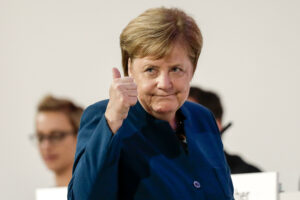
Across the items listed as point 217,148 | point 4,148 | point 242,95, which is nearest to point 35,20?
point 4,148

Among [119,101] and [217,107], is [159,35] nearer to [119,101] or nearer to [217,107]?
[119,101]

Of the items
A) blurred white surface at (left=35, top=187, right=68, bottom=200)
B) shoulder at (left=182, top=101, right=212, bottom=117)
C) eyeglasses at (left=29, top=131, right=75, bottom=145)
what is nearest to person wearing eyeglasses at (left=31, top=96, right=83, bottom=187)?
eyeglasses at (left=29, top=131, right=75, bottom=145)

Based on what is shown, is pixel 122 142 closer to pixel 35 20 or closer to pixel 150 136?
pixel 150 136

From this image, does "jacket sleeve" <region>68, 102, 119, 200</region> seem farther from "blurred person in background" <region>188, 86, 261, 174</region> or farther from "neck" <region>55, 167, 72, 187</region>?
"blurred person in background" <region>188, 86, 261, 174</region>

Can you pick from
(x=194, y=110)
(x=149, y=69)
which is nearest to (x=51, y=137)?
(x=194, y=110)

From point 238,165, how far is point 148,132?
1.99m

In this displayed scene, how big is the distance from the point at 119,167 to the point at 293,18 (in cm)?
241

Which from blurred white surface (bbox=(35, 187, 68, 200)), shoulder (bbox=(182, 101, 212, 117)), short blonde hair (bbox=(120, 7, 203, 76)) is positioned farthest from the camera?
blurred white surface (bbox=(35, 187, 68, 200))

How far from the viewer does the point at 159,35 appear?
969 millimetres

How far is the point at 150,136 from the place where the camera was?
40.3 inches

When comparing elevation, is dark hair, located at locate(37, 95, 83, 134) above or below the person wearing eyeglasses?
above

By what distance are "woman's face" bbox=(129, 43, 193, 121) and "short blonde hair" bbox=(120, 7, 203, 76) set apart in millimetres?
16

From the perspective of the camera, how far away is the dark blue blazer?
0.85m

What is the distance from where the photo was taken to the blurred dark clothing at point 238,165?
286 centimetres
